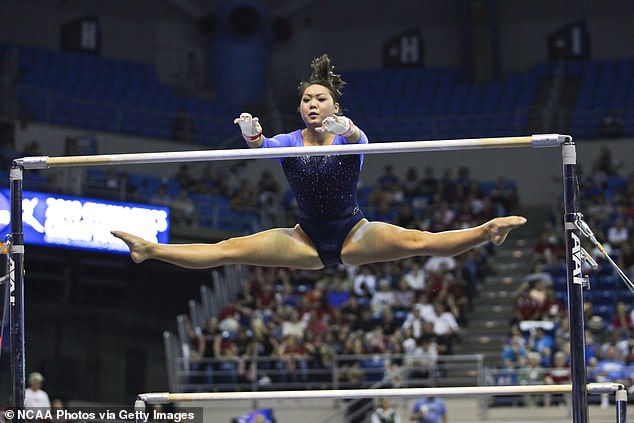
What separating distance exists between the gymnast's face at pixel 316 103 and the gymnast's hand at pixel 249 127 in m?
0.33

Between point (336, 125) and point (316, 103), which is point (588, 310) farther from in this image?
point (336, 125)

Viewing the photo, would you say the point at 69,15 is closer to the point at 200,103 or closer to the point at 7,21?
the point at 7,21

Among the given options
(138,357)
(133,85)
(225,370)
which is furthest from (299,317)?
(133,85)

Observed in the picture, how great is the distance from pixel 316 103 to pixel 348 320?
346 inches

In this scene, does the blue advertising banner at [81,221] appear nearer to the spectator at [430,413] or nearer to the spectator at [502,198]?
Answer: the spectator at [430,413]

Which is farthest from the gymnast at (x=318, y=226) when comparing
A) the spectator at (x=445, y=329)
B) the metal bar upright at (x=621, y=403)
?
the spectator at (x=445, y=329)

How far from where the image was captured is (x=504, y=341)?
1552 cm

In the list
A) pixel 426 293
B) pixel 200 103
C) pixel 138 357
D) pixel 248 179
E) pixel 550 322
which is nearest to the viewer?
pixel 550 322

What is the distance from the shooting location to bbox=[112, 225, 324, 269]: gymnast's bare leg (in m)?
6.21

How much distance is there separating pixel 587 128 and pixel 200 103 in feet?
25.5

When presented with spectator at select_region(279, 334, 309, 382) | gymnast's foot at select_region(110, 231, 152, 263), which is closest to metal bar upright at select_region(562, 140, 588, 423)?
gymnast's foot at select_region(110, 231, 152, 263)

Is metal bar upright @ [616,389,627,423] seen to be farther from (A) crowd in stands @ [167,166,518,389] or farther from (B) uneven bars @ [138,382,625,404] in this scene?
(A) crowd in stands @ [167,166,518,389]

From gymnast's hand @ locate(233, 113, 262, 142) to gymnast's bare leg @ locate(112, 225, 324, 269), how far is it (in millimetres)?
591

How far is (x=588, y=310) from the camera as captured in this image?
13711 mm
